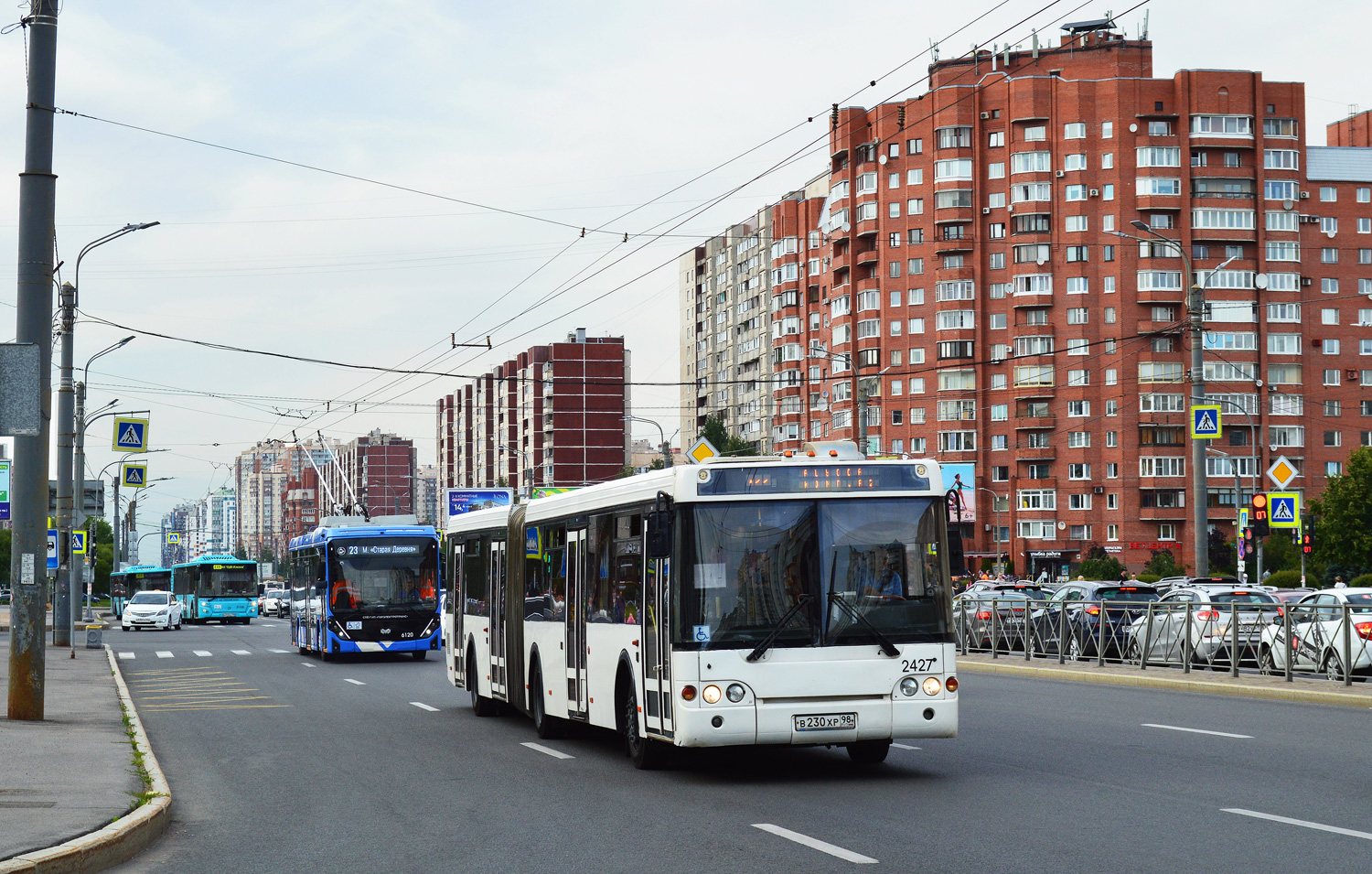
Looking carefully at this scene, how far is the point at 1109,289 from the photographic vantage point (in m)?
96.6

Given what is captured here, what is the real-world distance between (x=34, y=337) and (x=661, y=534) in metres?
8.96

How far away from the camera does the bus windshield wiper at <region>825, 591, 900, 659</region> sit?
12.6 m

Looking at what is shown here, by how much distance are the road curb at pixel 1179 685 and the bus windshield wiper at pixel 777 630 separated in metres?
10.2

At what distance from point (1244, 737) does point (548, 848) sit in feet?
28.2

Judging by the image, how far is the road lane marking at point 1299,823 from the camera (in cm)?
951

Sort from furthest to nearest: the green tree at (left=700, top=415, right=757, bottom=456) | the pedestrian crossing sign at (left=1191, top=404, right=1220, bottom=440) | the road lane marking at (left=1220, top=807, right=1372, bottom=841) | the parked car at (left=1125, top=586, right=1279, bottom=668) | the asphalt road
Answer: the green tree at (left=700, top=415, right=757, bottom=456) < the pedestrian crossing sign at (left=1191, top=404, right=1220, bottom=440) < the parked car at (left=1125, top=586, right=1279, bottom=668) < the road lane marking at (left=1220, top=807, right=1372, bottom=841) < the asphalt road

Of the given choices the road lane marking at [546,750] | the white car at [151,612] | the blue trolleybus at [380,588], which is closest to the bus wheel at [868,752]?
the road lane marking at [546,750]

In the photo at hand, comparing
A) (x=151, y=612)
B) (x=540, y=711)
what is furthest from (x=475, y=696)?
(x=151, y=612)

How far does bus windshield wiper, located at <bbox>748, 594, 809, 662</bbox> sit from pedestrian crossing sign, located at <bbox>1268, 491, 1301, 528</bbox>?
980 inches

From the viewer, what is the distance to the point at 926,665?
41.6 feet

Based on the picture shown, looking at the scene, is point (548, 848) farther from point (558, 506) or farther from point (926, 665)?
→ point (558, 506)

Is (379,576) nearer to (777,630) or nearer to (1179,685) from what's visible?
(1179,685)

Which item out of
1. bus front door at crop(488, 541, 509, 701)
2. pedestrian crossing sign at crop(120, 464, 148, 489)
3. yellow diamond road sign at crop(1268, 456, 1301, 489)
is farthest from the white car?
bus front door at crop(488, 541, 509, 701)

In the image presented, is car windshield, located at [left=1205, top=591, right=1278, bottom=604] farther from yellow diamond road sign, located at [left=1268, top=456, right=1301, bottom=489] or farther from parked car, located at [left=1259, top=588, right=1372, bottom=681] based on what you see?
Result: yellow diamond road sign, located at [left=1268, top=456, right=1301, bottom=489]
